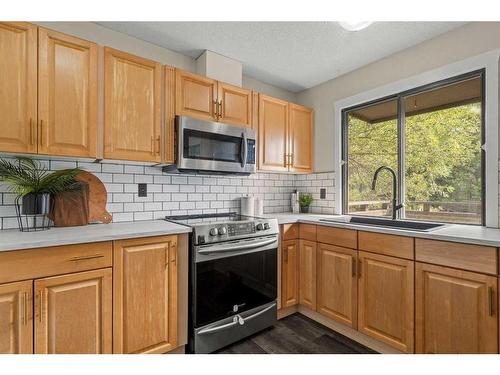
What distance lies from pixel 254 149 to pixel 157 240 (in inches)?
47.2

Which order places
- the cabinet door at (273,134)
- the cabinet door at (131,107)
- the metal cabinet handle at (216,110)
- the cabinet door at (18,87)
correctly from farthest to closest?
the cabinet door at (273,134), the metal cabinet handle at (216,110), the cabinet door at (131,107), the cabinet door at (18,87)

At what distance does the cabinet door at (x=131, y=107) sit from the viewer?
177 cm

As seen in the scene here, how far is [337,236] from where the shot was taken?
207 cm

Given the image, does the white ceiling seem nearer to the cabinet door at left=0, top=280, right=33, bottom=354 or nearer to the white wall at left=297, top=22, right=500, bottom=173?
the white wall at left=297, top=22, right=500, bottom=173

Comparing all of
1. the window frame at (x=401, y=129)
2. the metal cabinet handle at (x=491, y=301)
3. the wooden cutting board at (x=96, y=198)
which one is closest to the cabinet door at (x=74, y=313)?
the wooden cutting board at (x=96, y=198)

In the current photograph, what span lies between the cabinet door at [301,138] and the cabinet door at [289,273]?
0.90 meters

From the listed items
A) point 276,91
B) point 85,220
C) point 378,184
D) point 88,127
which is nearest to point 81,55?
point 88,127

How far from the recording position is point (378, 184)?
2.57 metres

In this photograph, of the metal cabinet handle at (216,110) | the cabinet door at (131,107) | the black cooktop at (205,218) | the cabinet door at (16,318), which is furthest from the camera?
the metal cabinet handle at (216,110)

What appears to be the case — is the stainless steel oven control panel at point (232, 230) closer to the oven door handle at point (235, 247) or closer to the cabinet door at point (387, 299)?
the oven door handle at point (235, 247)

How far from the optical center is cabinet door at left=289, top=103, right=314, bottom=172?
287 centimetres

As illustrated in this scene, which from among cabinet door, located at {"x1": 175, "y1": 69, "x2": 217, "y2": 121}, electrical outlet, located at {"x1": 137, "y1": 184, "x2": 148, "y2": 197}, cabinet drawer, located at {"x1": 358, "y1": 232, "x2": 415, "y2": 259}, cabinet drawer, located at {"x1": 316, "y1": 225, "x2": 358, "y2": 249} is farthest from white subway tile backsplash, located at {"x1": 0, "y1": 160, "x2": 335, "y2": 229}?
cabinet drawer, located at {"x1": 358, "y1": 232, "x2": 415, "y2": 259}
